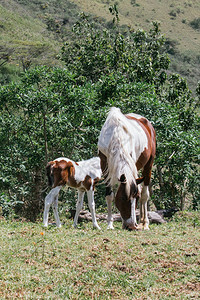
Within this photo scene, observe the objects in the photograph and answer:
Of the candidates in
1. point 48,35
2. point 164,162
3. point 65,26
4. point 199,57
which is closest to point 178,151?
point 164,162

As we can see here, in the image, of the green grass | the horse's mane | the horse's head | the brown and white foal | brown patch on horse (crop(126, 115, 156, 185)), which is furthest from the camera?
the brown and white foal

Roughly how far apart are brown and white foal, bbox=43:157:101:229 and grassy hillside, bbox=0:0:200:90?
23480 millimetres

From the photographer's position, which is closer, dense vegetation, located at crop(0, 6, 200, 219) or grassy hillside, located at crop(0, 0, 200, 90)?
dense vegetation, located at crop(0, 6, 200, 219)

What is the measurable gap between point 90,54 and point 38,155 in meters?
6.57

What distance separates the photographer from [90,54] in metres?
15.6

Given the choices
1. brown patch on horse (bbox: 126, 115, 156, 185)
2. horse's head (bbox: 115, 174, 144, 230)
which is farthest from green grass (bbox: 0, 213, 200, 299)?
brown patch on horse (bbox: 126, 115, 156, 185)

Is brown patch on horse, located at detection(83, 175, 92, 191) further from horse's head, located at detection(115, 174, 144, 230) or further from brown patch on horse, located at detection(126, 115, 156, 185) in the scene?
horse's head, located at detection(115, 174, 144, 230)

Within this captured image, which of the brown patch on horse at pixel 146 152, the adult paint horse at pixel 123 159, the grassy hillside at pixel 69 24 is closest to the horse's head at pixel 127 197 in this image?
the adult paint horse at pixel 123 159

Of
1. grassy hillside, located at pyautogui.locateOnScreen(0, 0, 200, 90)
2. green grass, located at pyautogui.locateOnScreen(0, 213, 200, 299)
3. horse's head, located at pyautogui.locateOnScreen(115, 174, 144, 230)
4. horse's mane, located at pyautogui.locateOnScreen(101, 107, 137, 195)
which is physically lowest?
grassy hillside, located at pyautogui.locateOnScreen(0, 0, 200, 90)

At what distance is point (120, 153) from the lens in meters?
6.49

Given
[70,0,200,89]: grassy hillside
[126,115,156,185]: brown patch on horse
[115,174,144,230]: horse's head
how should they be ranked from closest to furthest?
[115,174,144,230]: horse's head, [126,115,156,185]: brown patch on horse, [70,0,200,89]: grassy hillside

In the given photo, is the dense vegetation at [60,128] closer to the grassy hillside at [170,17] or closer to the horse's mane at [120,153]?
the horse's mane at [120,153]

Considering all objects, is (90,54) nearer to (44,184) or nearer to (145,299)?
(44,184)

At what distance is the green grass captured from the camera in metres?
4.50
